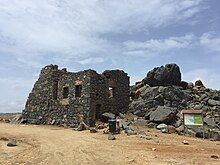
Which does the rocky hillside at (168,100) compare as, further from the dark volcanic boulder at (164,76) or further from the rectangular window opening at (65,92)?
the rectangular window opening at (65,92)

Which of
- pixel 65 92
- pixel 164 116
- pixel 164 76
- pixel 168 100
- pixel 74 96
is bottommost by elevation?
pixel 164 116

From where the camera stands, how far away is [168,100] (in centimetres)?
2673

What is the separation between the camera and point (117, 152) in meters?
10.5

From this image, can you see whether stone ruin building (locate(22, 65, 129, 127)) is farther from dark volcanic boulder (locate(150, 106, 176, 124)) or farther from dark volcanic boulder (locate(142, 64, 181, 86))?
dark volcanic boulder (locate(142, 64, 181, 86))

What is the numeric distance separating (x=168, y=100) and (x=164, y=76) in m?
5.19

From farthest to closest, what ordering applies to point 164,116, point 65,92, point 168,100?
point 168,100 < point 65,92 < point 164,116

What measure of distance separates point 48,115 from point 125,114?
302 inches

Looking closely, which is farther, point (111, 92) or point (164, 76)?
point (164, 76)

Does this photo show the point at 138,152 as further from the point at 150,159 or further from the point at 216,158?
the point at 216,158

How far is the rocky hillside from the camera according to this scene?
2095 cm

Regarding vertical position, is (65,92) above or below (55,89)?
below

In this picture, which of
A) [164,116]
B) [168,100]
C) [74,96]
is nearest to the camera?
[164,116]

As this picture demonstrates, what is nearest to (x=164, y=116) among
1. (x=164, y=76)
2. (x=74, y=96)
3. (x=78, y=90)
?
(x=78, y=90)

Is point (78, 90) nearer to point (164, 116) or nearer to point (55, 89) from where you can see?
point (55, 89)
